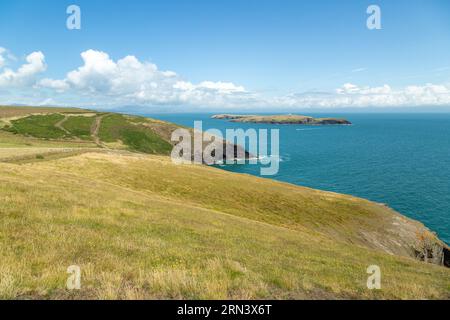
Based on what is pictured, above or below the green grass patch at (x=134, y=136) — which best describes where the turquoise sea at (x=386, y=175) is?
below

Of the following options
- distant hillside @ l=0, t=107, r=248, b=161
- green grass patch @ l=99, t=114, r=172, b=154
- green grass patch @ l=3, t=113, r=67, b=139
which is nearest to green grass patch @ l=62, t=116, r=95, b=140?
distant hillside @ l=0, t=107, r=248, b=161

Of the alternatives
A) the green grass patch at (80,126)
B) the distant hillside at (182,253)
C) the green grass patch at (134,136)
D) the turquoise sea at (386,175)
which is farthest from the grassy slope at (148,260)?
the green grass patch at (80,126)

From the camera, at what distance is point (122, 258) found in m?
11.8

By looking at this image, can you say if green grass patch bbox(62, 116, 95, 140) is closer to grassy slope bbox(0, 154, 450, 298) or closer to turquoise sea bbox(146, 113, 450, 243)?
turquoise sea bbox(146, 113, 450, 243)

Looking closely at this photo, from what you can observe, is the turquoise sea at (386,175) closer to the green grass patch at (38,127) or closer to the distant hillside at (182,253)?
the distant hillside at (182,253)

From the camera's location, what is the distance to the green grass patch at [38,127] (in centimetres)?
14050

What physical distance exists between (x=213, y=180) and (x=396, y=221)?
110 feet

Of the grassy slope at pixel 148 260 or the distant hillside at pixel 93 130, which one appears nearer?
the grassy slope at pixel 148 260

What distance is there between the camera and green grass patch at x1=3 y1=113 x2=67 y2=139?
461 feet

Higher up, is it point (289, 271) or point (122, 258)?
point (122, 258)

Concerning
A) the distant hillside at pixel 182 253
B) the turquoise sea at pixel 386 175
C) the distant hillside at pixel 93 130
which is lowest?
the turquoise sea at pixel 386 175

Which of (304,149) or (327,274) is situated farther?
(304,149)
